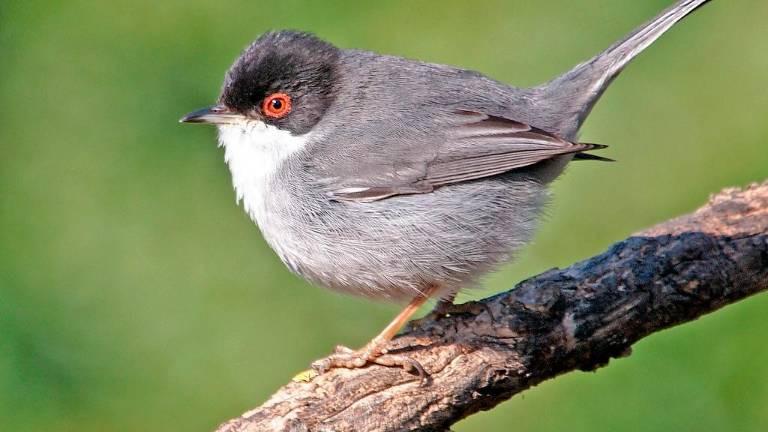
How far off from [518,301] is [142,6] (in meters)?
4.39

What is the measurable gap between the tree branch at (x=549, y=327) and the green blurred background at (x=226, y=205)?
19.3 inches

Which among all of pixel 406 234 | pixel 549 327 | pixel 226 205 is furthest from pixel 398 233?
pixel 226 205

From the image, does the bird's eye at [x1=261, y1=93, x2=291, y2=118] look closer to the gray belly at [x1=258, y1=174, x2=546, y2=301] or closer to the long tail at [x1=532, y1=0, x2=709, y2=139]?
the gray belly at [x1=258, y1=174, x2=546, y2=301]

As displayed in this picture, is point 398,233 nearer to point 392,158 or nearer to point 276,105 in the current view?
point 392,158

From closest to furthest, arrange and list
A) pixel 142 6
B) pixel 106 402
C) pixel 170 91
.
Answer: pixel 106 402, pixel 170 91, pixel 142 6

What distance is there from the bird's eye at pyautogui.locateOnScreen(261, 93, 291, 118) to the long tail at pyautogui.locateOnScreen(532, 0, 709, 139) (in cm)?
127

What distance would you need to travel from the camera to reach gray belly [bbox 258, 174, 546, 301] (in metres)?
4.92

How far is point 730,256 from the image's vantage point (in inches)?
198

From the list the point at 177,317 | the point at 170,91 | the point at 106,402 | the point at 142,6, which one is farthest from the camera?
the point at 142,6

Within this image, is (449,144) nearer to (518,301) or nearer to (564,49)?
(518,301)

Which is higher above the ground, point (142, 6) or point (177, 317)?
point (142, 6)

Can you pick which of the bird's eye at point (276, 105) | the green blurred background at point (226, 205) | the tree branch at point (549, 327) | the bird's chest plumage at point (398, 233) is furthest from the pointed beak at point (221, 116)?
the green blurred background at point (226, 205)

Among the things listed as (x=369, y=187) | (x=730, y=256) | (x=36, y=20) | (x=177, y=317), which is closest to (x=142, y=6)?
(x=36, y=20)

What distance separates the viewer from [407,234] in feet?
16.2
